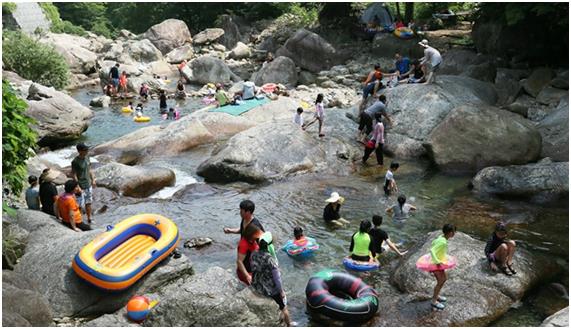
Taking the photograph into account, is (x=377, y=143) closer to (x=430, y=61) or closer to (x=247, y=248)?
(x=430, y=61)

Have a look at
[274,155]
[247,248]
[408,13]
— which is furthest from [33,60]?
[247,248]

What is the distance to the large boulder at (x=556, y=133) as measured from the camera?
1602 centimetres

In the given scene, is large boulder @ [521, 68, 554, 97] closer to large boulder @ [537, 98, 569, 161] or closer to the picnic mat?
large boulder @ [537, 98, 569, 161]

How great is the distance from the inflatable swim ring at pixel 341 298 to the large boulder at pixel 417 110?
894 cm

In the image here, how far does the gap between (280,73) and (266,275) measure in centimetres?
2434

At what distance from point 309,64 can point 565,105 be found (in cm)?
1738

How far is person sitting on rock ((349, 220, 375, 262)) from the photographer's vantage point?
10.1 meters

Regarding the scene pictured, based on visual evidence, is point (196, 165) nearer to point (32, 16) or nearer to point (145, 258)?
point (145, 258)

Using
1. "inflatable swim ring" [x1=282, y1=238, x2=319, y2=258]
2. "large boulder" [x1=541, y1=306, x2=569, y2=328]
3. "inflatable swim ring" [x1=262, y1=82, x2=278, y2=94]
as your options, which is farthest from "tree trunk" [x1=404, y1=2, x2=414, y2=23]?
"large boulder" [x1=541, y1=306, x2=569, y2=328]

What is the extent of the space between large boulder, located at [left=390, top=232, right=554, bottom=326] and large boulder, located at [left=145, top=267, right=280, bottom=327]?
229 cm

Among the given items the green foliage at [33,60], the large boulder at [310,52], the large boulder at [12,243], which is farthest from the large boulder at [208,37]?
the large boulder at [12,243]

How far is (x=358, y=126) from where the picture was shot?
19047 mm

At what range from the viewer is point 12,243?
29.9 ft

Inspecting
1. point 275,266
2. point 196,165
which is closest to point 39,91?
point 196,165
